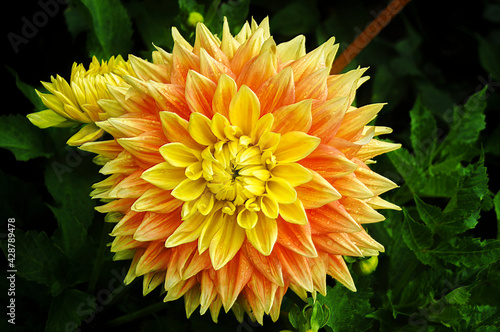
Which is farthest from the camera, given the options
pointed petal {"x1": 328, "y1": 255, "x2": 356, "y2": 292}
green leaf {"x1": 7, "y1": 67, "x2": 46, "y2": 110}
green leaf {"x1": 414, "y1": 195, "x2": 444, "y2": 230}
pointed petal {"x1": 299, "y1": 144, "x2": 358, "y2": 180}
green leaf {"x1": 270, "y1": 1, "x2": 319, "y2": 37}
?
green leaf {"x1": 270, "y1": 1, "x2": 319, "y2": 37}

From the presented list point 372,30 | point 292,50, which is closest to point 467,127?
point 372,30

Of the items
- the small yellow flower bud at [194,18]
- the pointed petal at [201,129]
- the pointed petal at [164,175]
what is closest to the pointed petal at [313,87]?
the pointed petal at [201,129]

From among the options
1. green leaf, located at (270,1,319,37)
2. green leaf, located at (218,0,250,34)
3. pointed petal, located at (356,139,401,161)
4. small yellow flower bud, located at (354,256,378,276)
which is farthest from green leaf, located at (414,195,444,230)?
green leaf, located at (270,1,319,37)

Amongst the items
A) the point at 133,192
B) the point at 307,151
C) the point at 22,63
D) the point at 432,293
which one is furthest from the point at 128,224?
the point at 22,63

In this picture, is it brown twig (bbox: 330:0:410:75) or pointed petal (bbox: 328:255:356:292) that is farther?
brown twig (bbox: 330:0:410:75)

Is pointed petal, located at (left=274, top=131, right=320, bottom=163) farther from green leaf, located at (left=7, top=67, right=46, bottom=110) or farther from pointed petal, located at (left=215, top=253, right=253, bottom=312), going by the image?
green leaf, located at (left=7, top=67, right=46, bottom=110)

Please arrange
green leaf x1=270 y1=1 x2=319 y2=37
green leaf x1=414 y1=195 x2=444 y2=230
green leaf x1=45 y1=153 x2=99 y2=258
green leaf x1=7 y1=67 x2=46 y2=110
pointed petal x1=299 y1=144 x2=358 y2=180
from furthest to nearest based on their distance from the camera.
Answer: green leaf x1=270 y1=1 x2=319 y2=37, green leaf x1=7 y1=67 x2=46 y2=110, green leaf x1=45 y1=153 x2=99 y2=258, green leaf x1=414 y1=195 x2=444 y2=230, pointed petal x1=299 y1=144 x2=358 y2=180

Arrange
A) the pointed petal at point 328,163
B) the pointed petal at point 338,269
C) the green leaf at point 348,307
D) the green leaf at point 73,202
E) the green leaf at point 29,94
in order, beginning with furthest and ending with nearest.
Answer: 1. the green leaf at point 29,94
2. the green leaf at point 73,202
3. the green leaf at point 348,307
4. the pointed petal at point 338,269
5. the pointed petal at point 328,163

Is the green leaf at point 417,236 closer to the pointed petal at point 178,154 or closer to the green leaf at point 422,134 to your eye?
the green leaf at point 422,134
